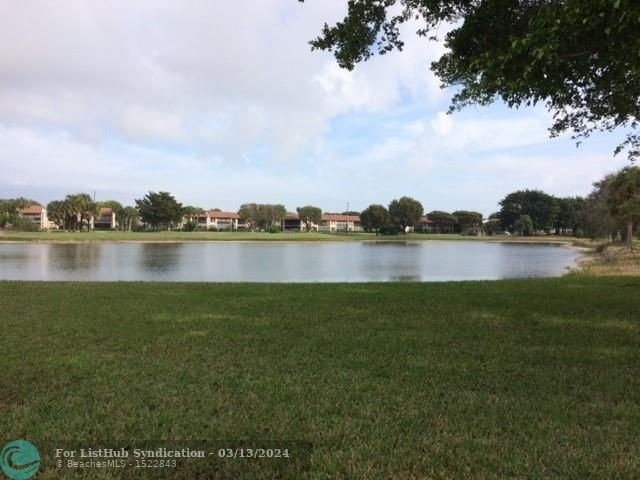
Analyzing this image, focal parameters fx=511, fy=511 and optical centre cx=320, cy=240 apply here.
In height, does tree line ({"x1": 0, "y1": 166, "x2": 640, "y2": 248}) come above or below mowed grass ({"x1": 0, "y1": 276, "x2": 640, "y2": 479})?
above

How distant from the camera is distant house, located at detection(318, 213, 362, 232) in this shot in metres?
138

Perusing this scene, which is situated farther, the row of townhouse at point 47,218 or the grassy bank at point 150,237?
the row of townhouse at point 47,218

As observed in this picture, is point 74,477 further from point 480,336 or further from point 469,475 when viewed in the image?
point 480,336

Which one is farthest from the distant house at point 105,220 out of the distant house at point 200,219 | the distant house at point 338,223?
the distant house at point 338,223

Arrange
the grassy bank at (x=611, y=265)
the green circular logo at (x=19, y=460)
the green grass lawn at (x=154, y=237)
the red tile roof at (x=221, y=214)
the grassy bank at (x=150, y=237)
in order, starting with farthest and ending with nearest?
the red tile roof at (x=221, y=214), the green grass lawn at (x=154, y=237), the grassy bank at (x=150, y=237), the grassy bank at (x=611, y=265), the green circular logo at (x=19, y=460)

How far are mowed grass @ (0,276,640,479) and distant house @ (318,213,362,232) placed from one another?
127 metres

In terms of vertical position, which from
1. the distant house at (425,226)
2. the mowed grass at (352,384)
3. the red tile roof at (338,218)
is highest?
the red tile roof at (338,218)

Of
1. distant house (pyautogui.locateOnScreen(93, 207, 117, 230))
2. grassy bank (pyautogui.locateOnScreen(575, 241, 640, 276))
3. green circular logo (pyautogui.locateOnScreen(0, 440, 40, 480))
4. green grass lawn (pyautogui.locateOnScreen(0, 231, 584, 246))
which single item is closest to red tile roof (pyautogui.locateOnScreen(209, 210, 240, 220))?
distant house (pyautogui.locateOnScreen(93, 207, 117, 230))

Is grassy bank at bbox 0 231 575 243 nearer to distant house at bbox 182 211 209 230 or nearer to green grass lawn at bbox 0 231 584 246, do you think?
green grass lawn at bbox 0 231 584 246

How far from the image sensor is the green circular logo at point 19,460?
315 cm

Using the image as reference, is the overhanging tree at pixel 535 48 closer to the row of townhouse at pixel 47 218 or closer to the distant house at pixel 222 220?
the row of townhouse at pixel 47 218

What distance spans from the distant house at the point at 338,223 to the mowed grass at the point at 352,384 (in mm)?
127295

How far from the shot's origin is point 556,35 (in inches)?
189

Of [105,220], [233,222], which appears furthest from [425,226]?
[105,220]
